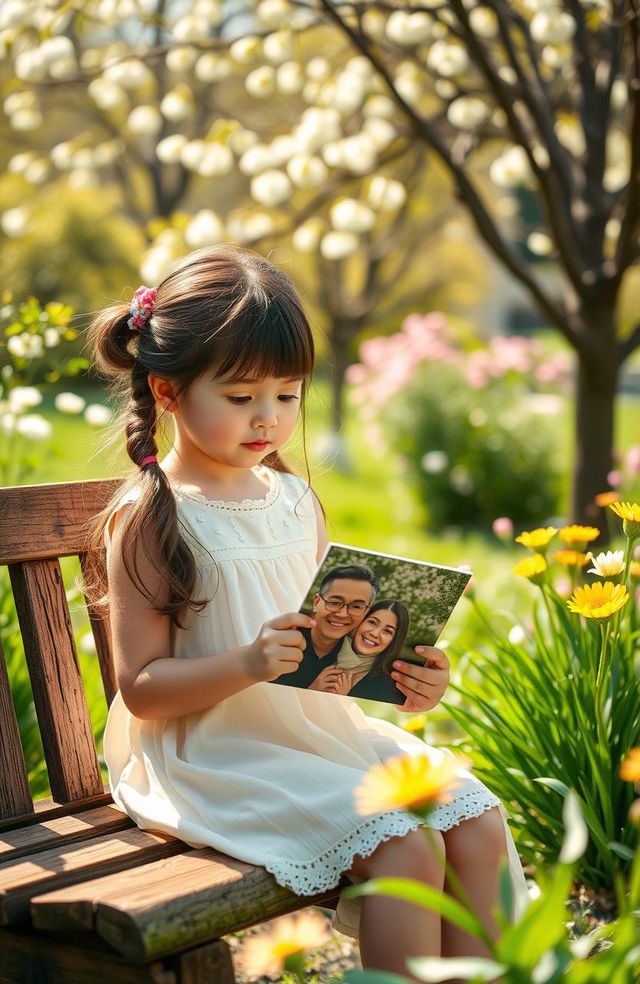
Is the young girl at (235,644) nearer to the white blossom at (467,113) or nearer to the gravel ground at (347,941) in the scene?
the gravel ground at (347,941)

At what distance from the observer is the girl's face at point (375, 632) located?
1794 millimetres

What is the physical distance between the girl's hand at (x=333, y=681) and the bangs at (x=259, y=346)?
51 cm

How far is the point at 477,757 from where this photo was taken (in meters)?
2.44

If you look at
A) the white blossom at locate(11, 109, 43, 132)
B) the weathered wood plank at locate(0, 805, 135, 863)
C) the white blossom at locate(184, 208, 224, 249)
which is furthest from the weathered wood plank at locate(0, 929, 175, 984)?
the white blossom at locate(11, 109, 43, 132)

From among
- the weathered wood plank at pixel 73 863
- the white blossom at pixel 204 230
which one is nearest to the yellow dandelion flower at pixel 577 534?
the weathered wood plank at pixel 73 863

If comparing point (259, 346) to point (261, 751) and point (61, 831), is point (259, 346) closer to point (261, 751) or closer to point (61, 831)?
point (261, 751)

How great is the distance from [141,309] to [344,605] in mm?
703

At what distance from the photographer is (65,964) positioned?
5.71ft

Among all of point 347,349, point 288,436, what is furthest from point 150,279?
point 347,349

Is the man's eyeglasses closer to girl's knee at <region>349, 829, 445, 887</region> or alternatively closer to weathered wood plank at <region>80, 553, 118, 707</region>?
girl's knee at <region>349, 829, 445, 887</region>

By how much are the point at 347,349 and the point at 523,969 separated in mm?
10157

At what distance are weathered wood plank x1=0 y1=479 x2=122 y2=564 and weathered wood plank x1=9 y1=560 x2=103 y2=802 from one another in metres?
0.04

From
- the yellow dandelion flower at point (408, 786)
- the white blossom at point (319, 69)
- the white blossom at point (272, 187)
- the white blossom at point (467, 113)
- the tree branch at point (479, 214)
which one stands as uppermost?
the white blossom at point (319, 69)

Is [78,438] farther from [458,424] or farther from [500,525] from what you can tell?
[500,525]
